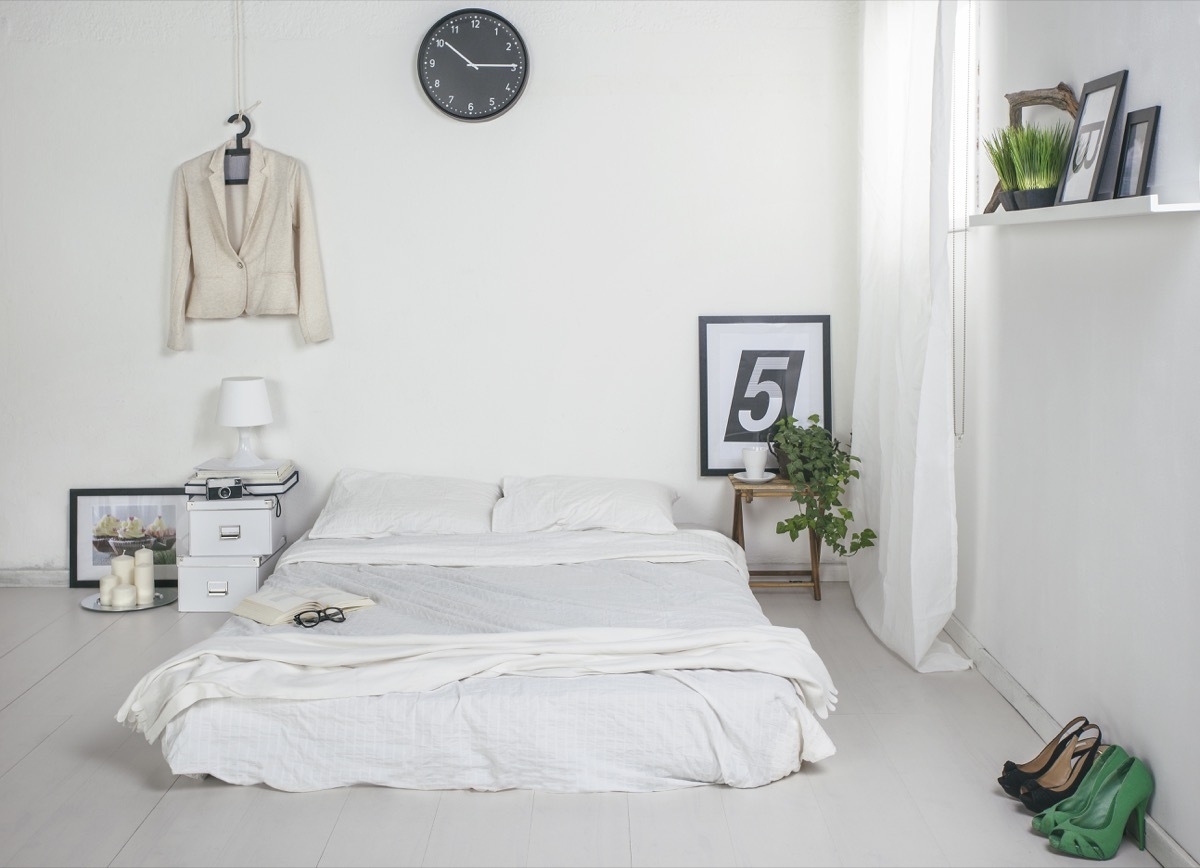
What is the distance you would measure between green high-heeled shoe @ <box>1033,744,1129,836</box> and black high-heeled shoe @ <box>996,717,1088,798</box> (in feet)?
0.33

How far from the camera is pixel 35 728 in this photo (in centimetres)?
323

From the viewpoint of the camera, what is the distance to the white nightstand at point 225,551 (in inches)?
171

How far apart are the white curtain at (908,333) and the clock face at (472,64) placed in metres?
1.41

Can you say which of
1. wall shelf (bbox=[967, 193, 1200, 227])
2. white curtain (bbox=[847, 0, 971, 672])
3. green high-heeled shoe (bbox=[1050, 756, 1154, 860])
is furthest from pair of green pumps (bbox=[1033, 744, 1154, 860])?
wall shelf (bbox=[967, 193, 1200, 227])

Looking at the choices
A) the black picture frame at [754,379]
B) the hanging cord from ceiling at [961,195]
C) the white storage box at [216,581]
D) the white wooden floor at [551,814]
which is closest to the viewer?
the white wooden floor at [551,814]

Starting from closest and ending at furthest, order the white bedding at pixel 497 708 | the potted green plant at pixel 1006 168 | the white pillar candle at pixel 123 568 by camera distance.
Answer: the white bedding at pixel 497 708
the potted green plant at pixel 1006 168
the white pillar candle at pixel 123 568

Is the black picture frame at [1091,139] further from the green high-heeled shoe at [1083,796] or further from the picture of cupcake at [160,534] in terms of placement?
the picture of cupcake at [160,534]

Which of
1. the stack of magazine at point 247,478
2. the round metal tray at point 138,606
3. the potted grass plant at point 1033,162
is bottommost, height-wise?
the round metal tray at point 138,606

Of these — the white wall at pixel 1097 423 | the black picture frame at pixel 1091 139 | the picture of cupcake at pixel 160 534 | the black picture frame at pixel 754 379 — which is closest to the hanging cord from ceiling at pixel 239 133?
the picture of cupcake at pixel 160 534

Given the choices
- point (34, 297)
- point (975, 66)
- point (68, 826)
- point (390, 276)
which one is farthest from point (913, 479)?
point (34, 297)

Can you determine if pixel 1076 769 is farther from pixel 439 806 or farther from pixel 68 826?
pixel 68 826

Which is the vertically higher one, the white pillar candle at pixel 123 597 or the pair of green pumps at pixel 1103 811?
the white pillar candle at pixel 123 597

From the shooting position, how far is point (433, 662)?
292 cm

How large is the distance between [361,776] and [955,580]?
1977 millimetres
